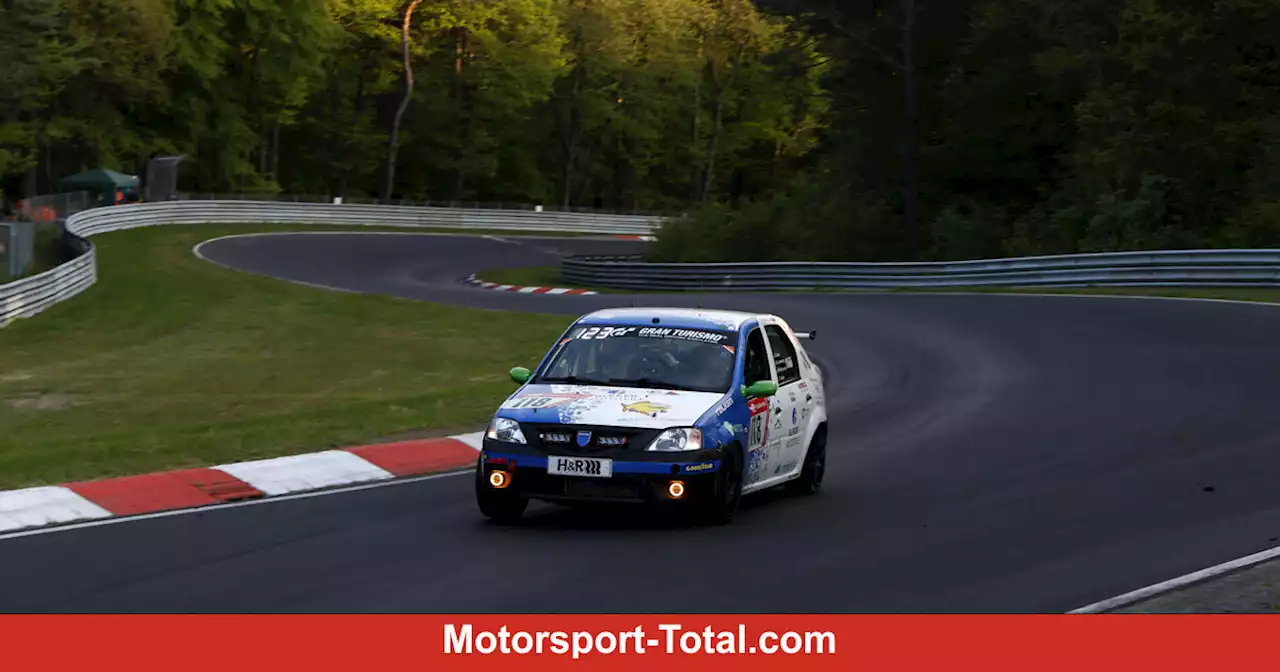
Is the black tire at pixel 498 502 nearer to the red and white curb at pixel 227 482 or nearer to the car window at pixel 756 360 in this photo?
the car window at pixel 756 360

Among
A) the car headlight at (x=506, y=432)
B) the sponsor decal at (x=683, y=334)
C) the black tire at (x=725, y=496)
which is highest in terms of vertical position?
the sponsor decal at (x=683, y=334)

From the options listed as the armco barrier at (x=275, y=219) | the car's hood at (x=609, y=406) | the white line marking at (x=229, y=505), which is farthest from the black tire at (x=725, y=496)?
the armco barrier at (x=275, y=219)

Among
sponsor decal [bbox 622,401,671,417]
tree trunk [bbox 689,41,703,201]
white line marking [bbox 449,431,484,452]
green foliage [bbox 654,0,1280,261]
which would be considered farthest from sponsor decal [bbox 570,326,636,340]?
tree trunk [bbox 689,41,703,201]

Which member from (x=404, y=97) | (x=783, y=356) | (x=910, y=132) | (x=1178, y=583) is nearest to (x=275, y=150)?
(x=404, y=97)

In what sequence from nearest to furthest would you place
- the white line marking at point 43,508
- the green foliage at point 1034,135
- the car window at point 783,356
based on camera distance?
the white line marking at point 43,508 < the car window at point 783,356 < the green foliage at point 1034,135

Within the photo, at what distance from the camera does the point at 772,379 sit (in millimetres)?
12539

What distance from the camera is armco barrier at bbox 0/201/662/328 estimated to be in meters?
38.8

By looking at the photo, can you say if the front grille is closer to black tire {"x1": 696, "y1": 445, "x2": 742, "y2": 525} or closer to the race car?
the race car

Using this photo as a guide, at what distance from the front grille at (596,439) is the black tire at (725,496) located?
575mm

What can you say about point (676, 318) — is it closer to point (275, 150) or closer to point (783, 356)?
point (783, 356)

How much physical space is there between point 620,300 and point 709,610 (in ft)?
95.2

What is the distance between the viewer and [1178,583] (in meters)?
8.83

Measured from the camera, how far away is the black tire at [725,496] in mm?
11000
